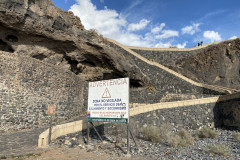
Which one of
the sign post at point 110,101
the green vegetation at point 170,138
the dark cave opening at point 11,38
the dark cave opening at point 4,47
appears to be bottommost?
the green vegetation at point 170,138

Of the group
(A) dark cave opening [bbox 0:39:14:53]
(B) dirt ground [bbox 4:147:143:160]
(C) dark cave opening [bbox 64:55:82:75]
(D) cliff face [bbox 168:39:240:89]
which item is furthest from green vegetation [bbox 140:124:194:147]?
(D) cliff face [bbox 168:39:240:89]

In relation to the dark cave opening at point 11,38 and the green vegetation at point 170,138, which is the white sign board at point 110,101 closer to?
the green vegetation at point 170,138

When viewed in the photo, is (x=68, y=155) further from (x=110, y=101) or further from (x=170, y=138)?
(x=170, y=138)

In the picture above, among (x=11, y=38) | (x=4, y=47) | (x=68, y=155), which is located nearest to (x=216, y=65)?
(x=68, y=155)

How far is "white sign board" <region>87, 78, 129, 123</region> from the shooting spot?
653 cm

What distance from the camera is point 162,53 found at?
25.2 meters

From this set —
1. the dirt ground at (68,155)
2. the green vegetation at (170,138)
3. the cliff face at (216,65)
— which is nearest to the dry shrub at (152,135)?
the green vegetation at (170,138)

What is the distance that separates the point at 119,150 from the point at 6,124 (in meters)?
6.16

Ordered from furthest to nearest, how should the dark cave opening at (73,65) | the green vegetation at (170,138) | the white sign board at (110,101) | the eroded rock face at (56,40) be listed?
1. the dark cave opening at (73,65)
2. the eroded rock face at (56,40)
3. the green vegetation at (170,138)
4. the white sign board at (110,101)

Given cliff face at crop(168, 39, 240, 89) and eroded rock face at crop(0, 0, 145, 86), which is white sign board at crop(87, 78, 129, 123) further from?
cliff face at crop(168, 39, 240, 89)

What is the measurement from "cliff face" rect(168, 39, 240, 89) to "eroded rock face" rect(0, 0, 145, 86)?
10.6 meters

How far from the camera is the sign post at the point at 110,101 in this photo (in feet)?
21.4

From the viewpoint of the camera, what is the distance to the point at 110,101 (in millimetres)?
6934

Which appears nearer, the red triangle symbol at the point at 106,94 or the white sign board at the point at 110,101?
the white sign board at the point at 110,101
